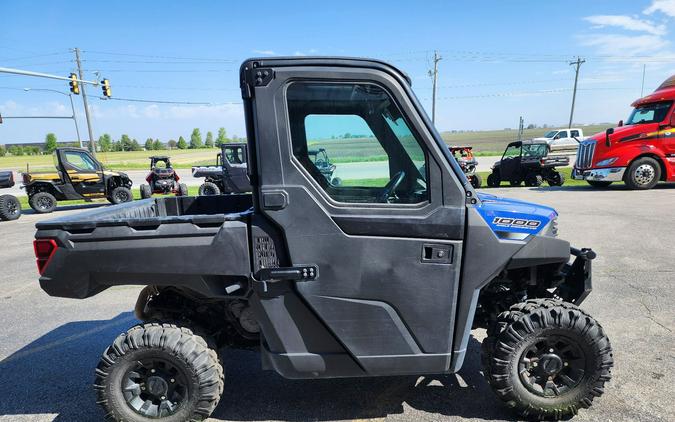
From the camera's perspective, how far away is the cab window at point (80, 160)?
41.3 ft

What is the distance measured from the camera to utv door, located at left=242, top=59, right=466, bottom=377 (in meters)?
2.15

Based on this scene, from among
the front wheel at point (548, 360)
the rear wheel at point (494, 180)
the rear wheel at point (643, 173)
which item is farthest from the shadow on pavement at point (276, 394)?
the rear wheel at point (494, 180)

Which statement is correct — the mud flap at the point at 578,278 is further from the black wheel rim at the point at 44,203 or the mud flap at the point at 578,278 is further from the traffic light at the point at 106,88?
the traffic light at the point at 106,88

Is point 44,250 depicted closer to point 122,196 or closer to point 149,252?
point 149,252

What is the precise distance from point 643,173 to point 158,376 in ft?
50.0

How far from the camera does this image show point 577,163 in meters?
14.3

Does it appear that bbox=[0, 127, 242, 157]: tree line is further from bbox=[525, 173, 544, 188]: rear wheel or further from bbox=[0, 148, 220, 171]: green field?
bbox=[525, 173, 544, 188]: rear wheel

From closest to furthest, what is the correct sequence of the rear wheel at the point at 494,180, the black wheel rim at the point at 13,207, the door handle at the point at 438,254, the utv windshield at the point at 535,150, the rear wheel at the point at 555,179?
the door handle at the point at 438,254 → the black wheel rim at the point at 13,207 → the rear wheel at the point at 555,179 → the utv windshield at the point at 535,150 → the rear wheel at the point at 494,180

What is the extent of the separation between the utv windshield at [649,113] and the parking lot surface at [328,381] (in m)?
9.45

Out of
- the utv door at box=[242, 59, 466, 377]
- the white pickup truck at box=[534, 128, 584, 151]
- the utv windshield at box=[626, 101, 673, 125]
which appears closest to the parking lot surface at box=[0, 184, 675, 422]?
the utv door at box=[242, 59, 466, 377]

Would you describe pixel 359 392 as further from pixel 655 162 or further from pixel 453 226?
pixel 655 162

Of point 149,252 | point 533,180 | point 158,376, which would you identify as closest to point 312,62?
point 149,252

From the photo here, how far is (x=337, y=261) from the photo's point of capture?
2.20 metres

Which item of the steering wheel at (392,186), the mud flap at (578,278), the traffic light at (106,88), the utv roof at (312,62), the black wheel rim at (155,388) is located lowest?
the black wheel rim at (155,388)
